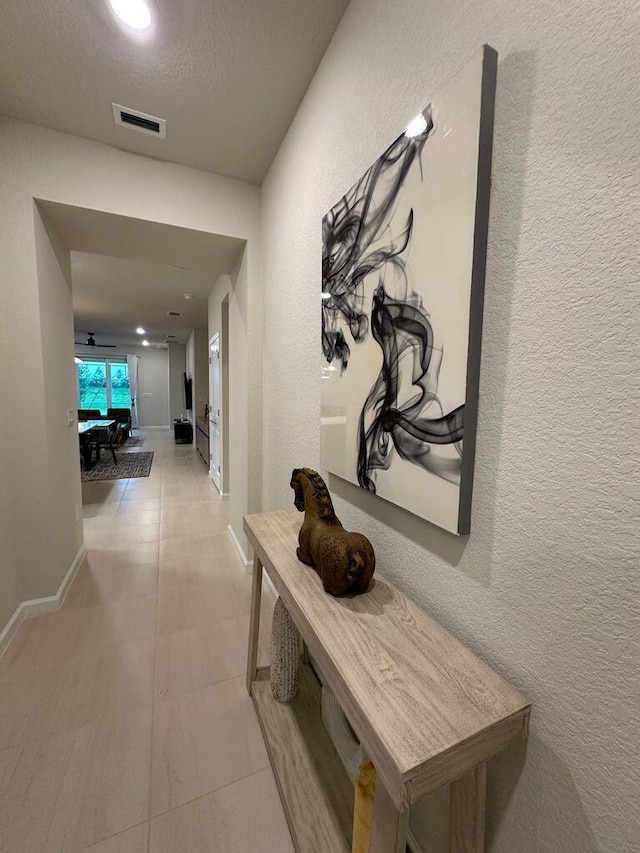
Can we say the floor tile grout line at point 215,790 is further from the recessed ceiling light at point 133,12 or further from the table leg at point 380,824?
the recessed ceiling light at point 133,12

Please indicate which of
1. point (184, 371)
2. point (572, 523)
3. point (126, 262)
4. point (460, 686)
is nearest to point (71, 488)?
point (126, 262)

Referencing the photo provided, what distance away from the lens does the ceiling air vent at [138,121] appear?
5.74 ft

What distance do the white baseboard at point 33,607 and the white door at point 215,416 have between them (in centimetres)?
225

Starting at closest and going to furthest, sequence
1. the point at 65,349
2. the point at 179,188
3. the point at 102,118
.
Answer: the point at 102,118 → the point at 179,188 → the point at 65,349

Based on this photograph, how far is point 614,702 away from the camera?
555 millimetres

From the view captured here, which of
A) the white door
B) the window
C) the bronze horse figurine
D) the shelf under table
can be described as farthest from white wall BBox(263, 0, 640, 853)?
the window

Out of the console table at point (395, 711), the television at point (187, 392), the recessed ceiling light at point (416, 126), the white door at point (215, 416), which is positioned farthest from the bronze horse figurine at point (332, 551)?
the television at point (187, 392)

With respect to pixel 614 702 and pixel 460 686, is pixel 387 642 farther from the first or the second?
pixel 614 702

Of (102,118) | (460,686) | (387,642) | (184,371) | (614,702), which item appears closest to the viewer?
(614,702)

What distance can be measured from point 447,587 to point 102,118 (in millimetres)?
2704

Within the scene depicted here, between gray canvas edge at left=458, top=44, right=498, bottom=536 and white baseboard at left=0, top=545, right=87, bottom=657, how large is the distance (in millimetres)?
2470

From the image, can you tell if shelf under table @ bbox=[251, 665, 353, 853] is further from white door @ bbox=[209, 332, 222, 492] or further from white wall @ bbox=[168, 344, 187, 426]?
white wall @ bbox=[168, 344, 187, 426]

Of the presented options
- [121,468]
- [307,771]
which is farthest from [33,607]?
[121,468]

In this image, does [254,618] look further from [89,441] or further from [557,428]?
[89,441]
